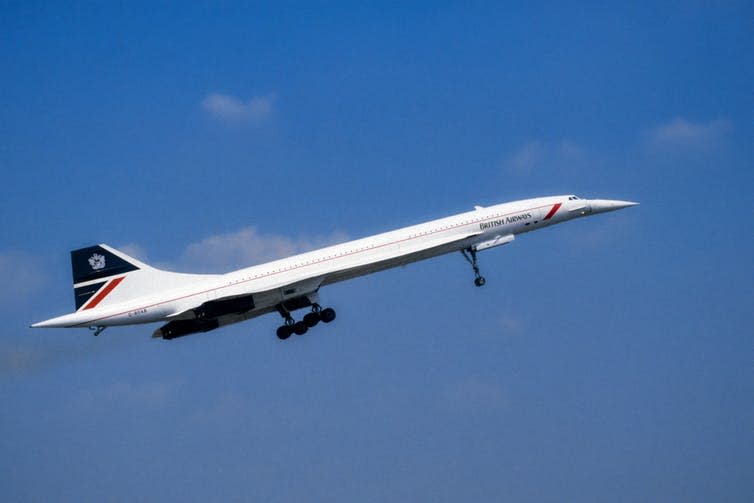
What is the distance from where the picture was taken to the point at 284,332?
3247cm

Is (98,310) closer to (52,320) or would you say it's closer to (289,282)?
(52,320)

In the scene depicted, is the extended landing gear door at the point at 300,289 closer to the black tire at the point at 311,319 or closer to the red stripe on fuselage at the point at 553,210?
the black tire at the point at 311,319

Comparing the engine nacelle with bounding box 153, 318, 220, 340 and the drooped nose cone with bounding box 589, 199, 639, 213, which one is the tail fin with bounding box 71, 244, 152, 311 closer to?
the engine nacelle with bounding box 153, 318, 220, 340

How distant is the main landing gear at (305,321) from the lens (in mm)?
32375

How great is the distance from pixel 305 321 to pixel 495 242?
7127 millimetres

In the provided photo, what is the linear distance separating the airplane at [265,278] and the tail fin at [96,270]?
0.03 m

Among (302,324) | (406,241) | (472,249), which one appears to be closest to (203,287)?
(302,324)

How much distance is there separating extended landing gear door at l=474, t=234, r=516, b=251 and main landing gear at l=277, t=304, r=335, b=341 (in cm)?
555

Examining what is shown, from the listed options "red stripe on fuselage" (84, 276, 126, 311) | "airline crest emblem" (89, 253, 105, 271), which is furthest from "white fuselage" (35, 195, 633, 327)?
"airline crest emblem" (89, 253, 105, 271)

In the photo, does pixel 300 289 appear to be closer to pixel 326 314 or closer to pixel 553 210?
pixel 326 314

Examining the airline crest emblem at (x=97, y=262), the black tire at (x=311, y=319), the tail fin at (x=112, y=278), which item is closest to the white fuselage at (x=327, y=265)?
the tail fin at (x=112, y=278)

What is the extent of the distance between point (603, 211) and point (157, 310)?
1671 cm

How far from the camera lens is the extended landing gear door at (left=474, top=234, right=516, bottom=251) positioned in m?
33.2

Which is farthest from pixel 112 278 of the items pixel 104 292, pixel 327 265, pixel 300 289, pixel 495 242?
pixel 495 242
